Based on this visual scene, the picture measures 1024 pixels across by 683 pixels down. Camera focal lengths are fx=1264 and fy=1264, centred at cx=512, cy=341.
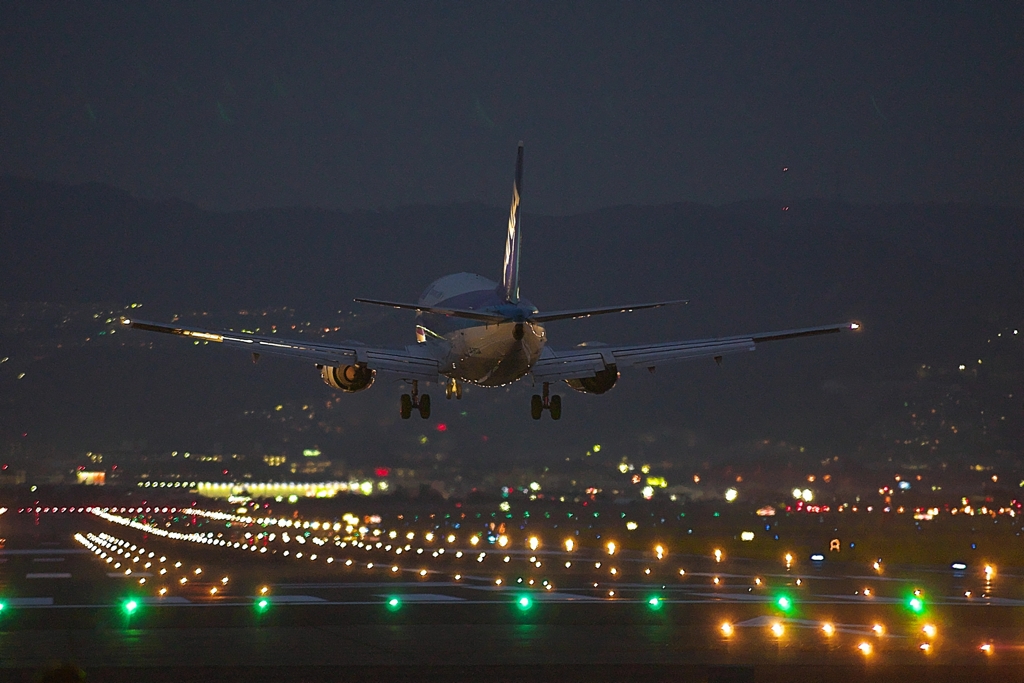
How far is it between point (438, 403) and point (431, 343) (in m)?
118

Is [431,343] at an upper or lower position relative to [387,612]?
upper

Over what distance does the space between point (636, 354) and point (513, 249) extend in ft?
28.3

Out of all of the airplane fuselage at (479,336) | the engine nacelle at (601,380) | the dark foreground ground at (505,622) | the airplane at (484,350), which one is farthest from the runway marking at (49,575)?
the engine nacelle at (601,380)

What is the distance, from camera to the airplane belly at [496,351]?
2063 inches

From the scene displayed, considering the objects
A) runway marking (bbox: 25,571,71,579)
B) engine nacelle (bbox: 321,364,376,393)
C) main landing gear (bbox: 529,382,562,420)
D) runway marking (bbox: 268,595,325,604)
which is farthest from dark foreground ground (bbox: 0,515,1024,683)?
engine nacelle (bbox: 321,364,376,393)

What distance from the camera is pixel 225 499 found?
472ft

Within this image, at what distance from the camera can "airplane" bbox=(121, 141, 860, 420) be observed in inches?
2084

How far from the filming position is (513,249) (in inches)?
2322

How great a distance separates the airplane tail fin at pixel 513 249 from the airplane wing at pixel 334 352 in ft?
18.3

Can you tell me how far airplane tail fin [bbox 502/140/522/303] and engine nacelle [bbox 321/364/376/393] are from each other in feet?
24.5

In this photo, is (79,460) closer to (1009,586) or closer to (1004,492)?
(1004,492)

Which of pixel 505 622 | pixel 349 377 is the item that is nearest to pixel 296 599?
pixel 505 622

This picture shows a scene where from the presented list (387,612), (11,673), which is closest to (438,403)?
(387,612)

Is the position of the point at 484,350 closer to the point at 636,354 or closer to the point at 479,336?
the point at 479,336
